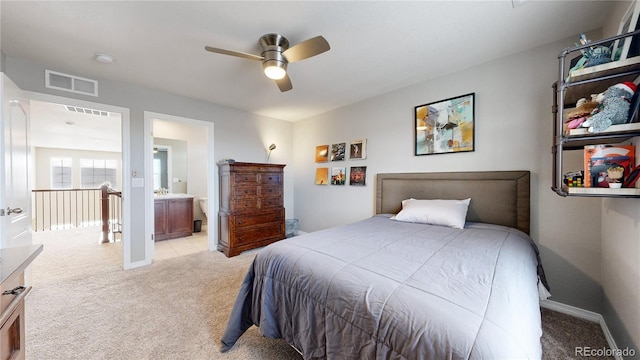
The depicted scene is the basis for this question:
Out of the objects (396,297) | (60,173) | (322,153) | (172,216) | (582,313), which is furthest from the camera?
(60,173)

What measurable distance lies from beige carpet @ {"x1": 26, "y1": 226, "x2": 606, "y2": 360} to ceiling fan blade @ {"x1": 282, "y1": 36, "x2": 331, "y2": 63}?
2197 millimetres

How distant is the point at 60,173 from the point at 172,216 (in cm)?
700

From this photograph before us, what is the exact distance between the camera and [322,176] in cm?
414

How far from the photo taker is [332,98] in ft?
11.4

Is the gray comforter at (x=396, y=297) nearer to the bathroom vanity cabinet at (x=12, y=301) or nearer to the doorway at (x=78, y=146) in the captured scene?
the bathroom vanity cabinet at (x=12, y=301)

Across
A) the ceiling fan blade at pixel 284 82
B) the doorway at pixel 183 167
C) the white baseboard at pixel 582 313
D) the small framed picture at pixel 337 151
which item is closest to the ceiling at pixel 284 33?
the ceiling fan blade at pixel 284 82

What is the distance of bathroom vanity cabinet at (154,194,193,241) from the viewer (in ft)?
14.1

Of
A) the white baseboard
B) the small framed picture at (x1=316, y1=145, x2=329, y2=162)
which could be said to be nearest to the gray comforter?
the white baseboard

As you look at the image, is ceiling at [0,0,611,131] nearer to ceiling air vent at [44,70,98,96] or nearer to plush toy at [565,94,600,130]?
ceiling air vent at [44,70,98,96]

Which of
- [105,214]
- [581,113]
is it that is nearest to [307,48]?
[581,113]

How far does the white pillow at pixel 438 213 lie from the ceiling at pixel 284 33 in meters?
1.50

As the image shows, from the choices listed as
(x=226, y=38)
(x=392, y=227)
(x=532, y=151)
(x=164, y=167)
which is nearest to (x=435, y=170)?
(x=532, y=151)

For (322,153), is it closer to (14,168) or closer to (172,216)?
(172,216)

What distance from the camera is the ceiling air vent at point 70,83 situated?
2494 mm
